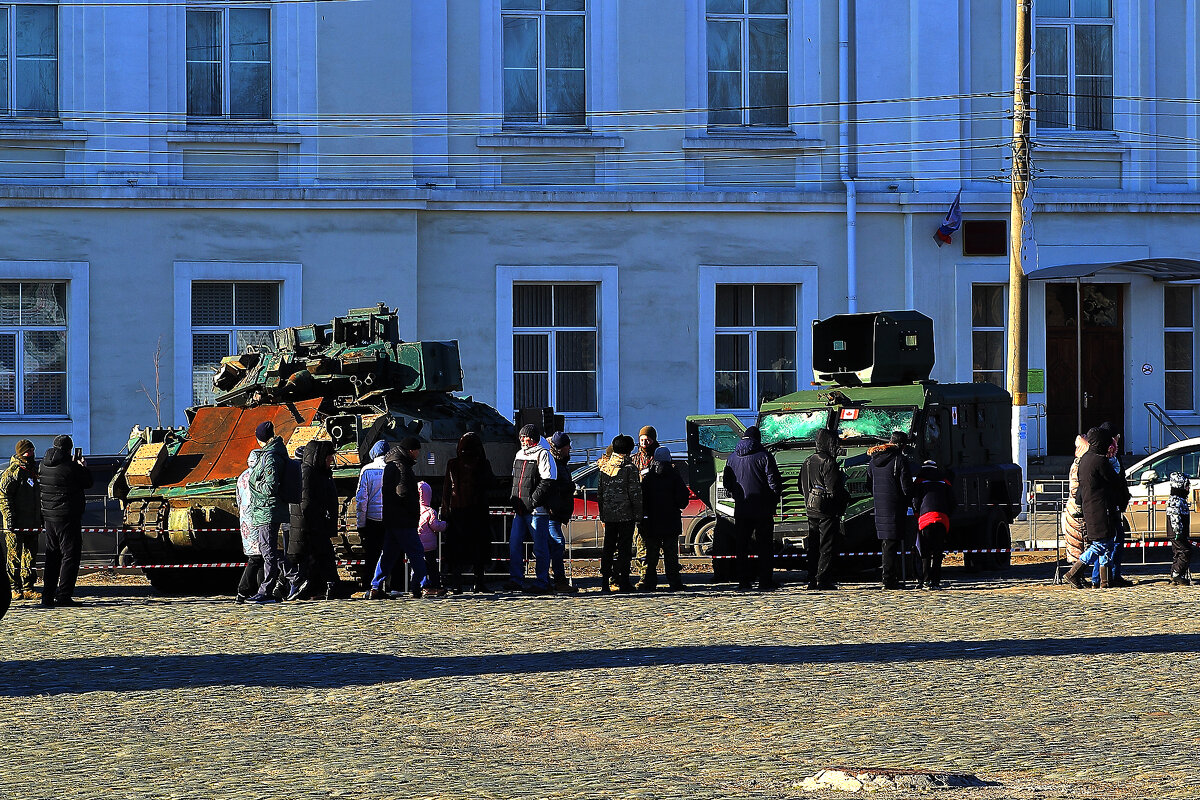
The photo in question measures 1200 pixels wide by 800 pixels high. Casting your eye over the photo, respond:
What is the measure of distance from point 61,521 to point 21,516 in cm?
117

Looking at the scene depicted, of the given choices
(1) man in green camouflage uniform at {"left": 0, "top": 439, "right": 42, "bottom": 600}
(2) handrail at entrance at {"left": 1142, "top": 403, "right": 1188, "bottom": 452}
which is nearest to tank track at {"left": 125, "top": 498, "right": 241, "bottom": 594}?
(1) man in green camouflage uniform at {"left": 0, "top": 439, "right": 42, "bottom": 600}

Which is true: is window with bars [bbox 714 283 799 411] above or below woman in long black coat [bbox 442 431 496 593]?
above

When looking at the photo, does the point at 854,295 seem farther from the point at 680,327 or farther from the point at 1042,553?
the point at 1042,553

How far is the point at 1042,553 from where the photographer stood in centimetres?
2144

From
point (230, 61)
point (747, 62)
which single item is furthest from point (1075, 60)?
point (230, 61)

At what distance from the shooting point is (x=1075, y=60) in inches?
1139

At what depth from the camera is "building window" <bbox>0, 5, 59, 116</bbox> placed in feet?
86.0

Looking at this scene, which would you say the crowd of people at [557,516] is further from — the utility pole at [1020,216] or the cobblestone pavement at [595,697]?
the utility pole at [1020,216]

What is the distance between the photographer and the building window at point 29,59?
26203 mm

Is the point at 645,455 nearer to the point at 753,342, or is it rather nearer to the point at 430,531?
the point at 430,531

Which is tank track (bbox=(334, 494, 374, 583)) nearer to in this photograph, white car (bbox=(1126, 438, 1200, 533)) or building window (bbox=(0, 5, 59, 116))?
white car (bbox=(1126, 438, 1200, 533))

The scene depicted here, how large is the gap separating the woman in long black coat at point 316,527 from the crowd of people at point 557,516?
26 mm

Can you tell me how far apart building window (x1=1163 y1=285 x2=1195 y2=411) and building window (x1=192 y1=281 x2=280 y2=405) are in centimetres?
1454

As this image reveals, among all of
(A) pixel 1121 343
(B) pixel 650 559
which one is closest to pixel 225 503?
(B) pixel 650 559
